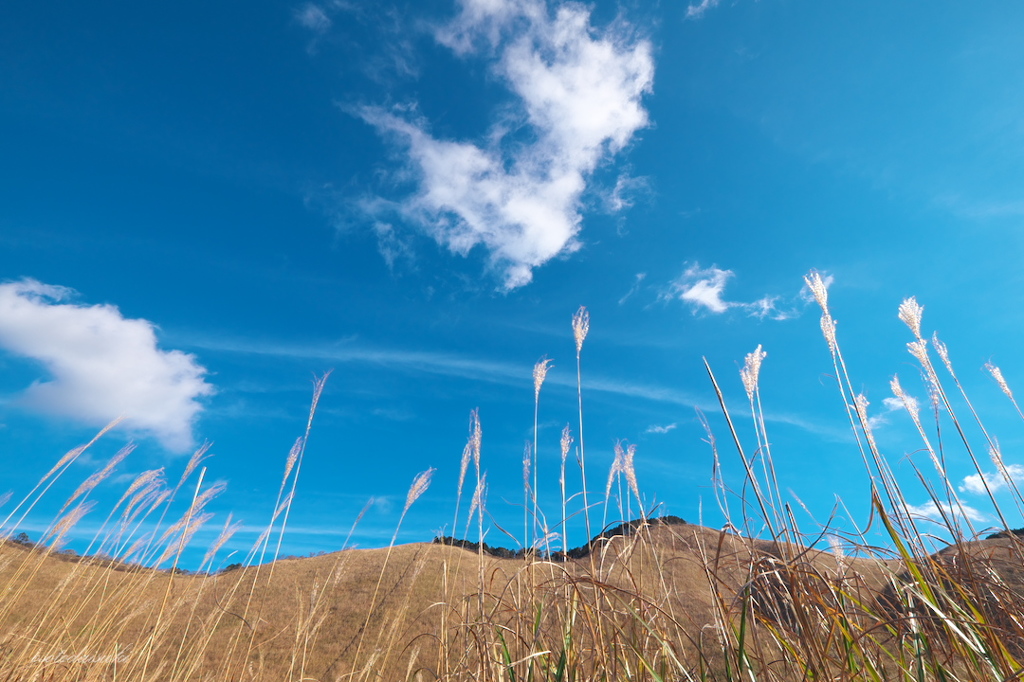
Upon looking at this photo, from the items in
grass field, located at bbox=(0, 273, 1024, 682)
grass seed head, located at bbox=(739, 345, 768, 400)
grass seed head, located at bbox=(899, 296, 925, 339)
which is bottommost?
grass field, located at bbox=(0, 273, 1024, 682)

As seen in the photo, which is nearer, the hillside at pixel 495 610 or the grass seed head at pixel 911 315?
the hillside at pixel 495 610

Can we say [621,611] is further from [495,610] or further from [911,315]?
[911,315]

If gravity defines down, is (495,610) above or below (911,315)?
below

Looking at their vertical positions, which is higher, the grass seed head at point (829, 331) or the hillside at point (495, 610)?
the grass seed head at point (829, 331)

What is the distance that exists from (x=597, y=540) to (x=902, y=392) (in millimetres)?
2025

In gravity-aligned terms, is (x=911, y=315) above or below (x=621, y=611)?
above

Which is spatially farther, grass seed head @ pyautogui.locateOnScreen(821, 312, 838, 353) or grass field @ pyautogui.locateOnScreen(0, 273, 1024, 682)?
grass seed head @ pyautogui.locateOnScreen(821, 312, 838, 353)

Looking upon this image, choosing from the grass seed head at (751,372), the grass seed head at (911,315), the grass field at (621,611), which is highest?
the grass seed head at (911,315)

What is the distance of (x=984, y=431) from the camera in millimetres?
2672

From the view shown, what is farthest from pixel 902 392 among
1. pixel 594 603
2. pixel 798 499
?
pixel 594 603

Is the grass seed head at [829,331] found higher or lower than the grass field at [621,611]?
higher

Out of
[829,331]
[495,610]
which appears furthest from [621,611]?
[829,331]

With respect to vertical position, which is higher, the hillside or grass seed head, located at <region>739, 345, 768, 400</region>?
grass seed head, located at <region>739, 345, 768, 400</region>

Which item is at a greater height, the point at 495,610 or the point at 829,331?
the point at 829,331
